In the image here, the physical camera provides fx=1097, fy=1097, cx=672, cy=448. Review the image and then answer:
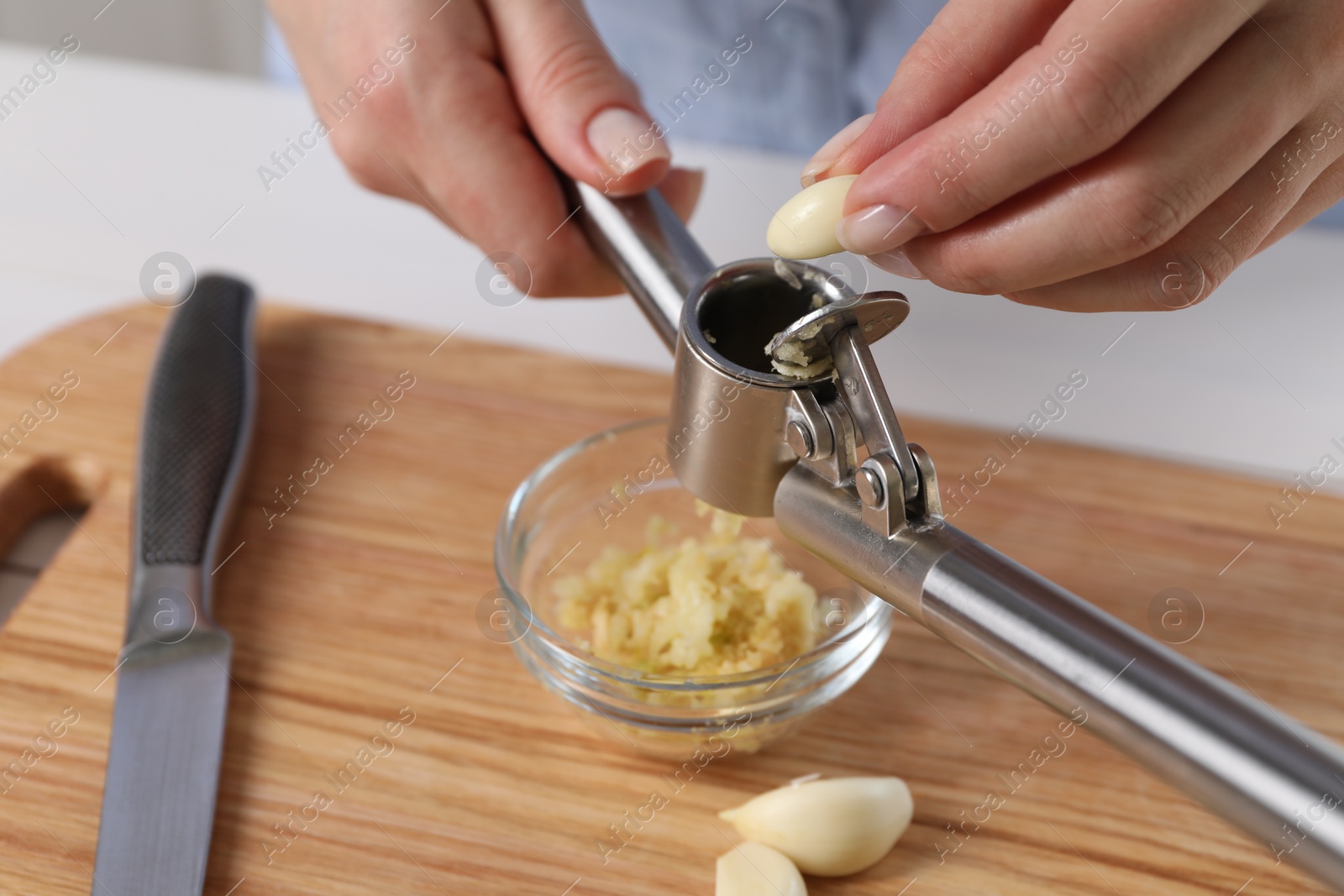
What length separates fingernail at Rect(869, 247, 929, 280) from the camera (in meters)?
0.88

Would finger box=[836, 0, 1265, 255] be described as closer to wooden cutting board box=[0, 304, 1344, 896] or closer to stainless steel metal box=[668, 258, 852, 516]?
stainless steel metal box=[668, 258, 852, 516]

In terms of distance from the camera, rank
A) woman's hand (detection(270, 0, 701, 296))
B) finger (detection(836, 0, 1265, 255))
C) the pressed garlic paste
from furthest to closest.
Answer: woman's hand (detection(270, 0, 701, 296)), the pressed garlic paste, finger (detection(836, 0, 1265, 255))

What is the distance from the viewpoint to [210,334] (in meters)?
1.39

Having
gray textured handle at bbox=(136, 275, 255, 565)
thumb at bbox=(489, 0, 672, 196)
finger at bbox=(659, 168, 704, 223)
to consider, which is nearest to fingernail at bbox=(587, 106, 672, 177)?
thumb at bbox=(489, 0, 672, 196)

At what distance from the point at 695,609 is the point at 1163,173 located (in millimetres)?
545

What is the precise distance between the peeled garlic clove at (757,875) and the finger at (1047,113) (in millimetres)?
527

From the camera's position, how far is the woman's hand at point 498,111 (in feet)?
3.75

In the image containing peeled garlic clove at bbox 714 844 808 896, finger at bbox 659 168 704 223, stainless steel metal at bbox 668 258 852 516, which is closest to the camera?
stainless steel metal at bbox 668 258 852 516

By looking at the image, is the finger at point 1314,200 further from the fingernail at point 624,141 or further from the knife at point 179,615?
the knife at point 179,615

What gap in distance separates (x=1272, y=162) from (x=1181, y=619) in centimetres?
54

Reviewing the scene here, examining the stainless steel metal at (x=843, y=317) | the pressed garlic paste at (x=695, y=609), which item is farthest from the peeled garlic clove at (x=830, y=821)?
the stainless steel metal at (x=843, y=317)

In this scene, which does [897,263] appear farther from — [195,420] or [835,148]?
[195,420]

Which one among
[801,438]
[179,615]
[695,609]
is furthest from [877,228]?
[179,615]

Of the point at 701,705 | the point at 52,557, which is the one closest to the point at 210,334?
the point at 52,557
